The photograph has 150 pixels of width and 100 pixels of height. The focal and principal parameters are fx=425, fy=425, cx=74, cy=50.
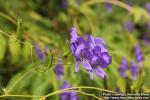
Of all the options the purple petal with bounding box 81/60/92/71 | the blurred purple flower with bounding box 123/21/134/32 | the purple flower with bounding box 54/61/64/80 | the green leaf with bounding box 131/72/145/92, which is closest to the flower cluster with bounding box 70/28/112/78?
the purple petal with bounding box 81/60/92/71

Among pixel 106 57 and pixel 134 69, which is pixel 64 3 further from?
pixel 106 57

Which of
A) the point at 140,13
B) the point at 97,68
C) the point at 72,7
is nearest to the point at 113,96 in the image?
the point at 97,68

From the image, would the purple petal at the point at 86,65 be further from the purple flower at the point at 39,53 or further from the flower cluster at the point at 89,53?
the purple flower at the point at 39,53

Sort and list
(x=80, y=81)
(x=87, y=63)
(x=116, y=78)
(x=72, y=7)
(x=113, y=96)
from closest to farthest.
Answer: (x=87, y=63) → (x=113, y=96) → (x=80, y=81) → (x=116, y=78) → (x=72, y=7)

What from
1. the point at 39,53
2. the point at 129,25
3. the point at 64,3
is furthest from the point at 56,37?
the point at 129,25

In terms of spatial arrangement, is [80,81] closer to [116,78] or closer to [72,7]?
[116,78]

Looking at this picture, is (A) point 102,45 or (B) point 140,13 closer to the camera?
(A) point 102,45

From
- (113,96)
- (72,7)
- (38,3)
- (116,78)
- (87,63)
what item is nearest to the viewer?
(87,63)

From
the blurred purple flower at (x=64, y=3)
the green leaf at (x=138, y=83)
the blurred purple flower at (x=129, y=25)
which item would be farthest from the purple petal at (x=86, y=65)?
the blurred purple flower at (x=129, y=25)
